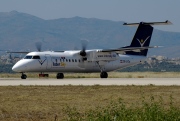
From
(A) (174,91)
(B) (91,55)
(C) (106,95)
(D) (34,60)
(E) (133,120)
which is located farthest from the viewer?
(B) (91,55)

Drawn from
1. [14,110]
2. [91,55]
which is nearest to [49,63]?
[91,55]

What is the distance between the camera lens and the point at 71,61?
67000 mm

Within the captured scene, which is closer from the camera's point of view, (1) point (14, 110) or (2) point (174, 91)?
(1) point (14, 110)

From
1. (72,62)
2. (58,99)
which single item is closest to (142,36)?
(72,62)

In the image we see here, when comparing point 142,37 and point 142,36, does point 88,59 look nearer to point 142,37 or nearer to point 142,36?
point 142,37

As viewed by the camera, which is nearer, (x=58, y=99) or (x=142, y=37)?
(x=58, y=99)

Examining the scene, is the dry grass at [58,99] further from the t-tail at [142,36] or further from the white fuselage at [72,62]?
the t-tail at [142,36]

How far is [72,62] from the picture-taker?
67062 millimetres

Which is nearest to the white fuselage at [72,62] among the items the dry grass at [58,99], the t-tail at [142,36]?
the t-tail at [142,36]

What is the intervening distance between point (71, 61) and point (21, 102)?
35.2 m

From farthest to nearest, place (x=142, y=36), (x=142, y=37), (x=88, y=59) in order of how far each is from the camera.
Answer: (x=142, y=36)
(x=142, y=37)
(x=88, y=59)

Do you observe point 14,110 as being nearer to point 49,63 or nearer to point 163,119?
point 163,119

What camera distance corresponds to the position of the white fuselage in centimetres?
6362

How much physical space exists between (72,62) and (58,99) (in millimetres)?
33276
